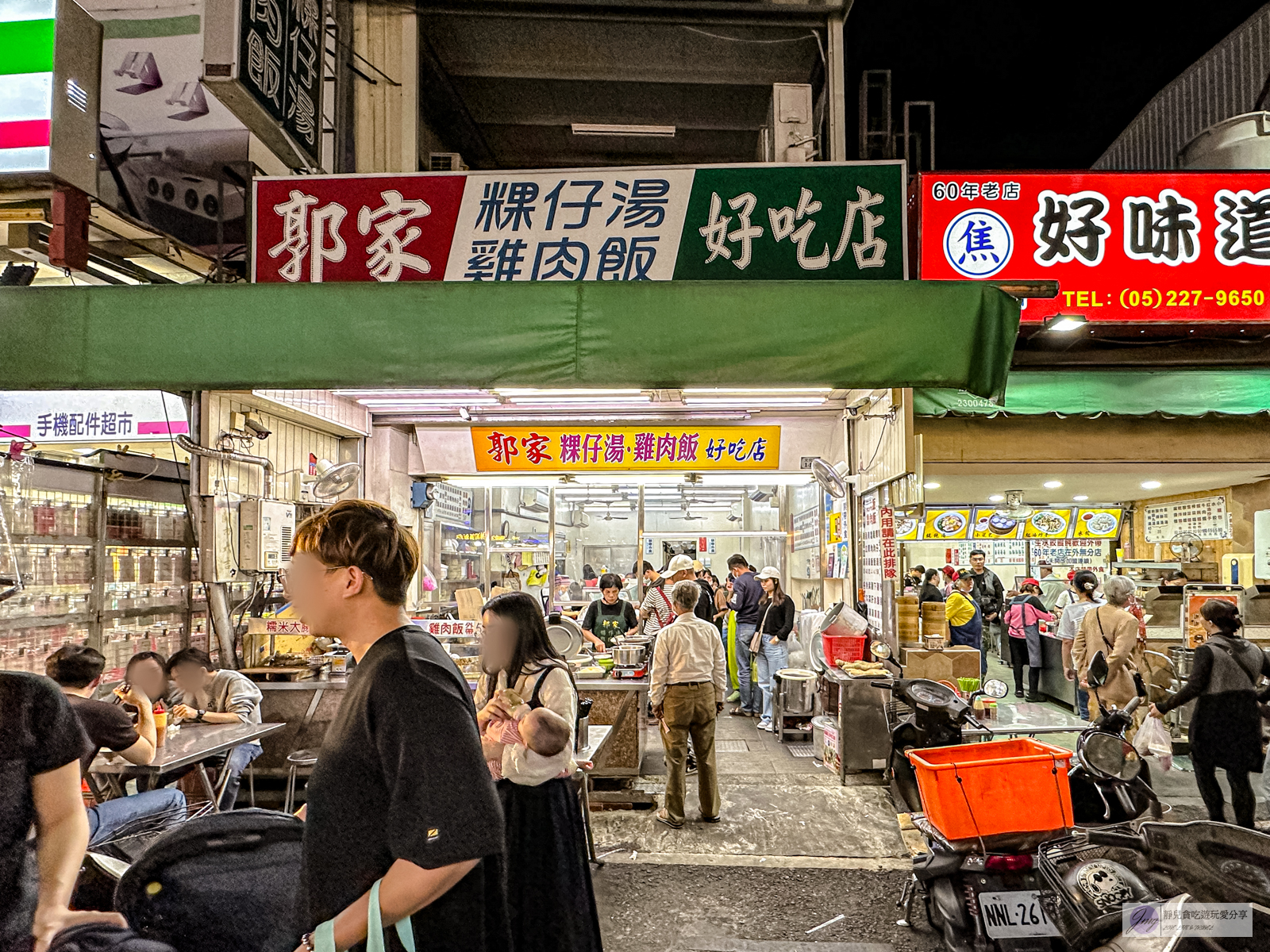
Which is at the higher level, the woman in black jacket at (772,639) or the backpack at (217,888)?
the backpack at (217,888)

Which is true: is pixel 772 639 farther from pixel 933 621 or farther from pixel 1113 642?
pixel 1113 642

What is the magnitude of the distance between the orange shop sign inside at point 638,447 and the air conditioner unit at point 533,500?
2.27 m

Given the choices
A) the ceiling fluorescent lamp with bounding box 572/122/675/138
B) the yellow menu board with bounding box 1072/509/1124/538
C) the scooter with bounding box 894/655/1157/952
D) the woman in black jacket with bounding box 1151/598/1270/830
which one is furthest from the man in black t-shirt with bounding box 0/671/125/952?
the yellow menu board with bounding box 1072/509/1124/538

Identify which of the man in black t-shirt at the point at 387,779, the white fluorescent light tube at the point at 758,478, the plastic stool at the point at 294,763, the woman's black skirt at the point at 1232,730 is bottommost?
the plastic stool at the point at 294,763

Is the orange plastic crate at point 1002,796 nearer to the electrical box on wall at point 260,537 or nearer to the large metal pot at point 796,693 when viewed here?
the large metal pot at point 796,693

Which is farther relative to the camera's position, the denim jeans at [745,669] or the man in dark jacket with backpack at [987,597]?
the man in dark jacket with backpack at [987,597]

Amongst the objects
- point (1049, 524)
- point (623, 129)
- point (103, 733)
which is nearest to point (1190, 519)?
point (1049, 524)

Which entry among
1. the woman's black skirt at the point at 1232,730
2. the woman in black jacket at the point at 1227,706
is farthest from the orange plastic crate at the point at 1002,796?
the woman's black skirt at the point at 1232,730

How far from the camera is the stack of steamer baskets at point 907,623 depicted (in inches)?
337

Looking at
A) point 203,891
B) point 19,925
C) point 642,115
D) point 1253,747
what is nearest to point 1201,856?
point 203,891

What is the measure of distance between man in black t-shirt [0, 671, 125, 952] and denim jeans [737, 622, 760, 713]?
9132 mm

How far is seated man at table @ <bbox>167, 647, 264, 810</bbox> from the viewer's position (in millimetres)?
6219

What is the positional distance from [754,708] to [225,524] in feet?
22.4

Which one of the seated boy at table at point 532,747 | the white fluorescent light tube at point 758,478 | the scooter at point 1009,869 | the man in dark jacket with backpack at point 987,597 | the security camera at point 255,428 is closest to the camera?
the seated boy at table at point 532,747
